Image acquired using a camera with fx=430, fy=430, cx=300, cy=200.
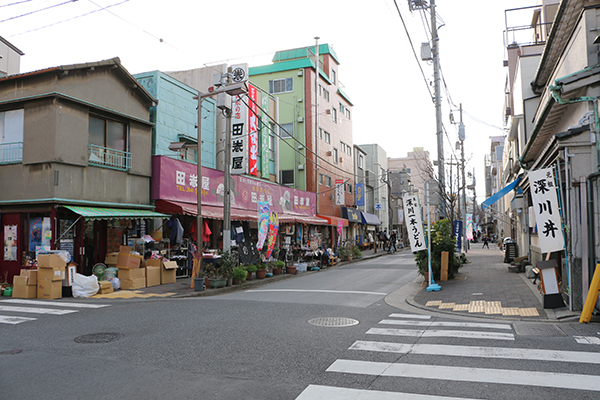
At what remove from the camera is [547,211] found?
29.6 ft

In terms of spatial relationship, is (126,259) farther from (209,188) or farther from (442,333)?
(442,333)

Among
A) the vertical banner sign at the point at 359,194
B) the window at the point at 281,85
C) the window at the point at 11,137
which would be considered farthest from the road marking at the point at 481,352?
the vertical banner sign at the point at 359,194

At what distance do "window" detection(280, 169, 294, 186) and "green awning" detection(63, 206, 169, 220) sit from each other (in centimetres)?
1876

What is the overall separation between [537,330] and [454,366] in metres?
3.02

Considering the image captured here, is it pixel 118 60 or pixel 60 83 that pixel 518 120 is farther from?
pixel 60 83

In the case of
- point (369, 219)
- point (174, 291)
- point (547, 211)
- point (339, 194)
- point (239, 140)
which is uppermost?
point (239, 140)

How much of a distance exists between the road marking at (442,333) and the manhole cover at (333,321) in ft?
2.29

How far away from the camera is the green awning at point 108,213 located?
43.2 feet

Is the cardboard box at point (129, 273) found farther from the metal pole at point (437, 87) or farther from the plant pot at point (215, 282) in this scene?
the metal pole at point (437, 87)

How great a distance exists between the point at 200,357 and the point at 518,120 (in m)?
20.0

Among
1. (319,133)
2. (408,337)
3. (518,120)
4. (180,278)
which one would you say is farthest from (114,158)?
(319,133)

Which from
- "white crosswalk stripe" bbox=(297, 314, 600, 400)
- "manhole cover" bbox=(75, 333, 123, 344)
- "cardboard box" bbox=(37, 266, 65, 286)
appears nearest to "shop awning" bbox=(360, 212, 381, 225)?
"cardboard box" bbox=(37, 266, 65, 286)

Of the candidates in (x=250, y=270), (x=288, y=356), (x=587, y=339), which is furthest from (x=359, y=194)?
(x=288, y=356)

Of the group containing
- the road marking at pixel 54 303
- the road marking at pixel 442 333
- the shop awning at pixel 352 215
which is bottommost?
the road marking at pixel 54 303
